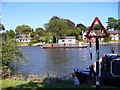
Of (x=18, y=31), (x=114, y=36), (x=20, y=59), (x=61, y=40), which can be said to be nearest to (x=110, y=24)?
(x=114, y=36)

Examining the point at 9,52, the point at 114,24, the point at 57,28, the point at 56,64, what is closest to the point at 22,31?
the point at 57,28

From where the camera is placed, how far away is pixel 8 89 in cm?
724

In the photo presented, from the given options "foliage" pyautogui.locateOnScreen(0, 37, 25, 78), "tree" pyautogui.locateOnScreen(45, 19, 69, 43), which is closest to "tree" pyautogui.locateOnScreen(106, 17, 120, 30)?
"tree" pyautogui.locateOnScreen(45, 19, 69, 43)

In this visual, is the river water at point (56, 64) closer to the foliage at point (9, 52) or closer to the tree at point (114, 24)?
the foliage at point (9, 52)

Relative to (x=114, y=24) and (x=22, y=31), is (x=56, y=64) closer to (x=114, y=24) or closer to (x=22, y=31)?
(x=114, y=24)

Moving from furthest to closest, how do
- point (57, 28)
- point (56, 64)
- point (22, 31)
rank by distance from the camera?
point (22, 31) < point (57, 28) < point (56, 64)

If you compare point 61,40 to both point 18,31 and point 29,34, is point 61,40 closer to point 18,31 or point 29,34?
point 29,34

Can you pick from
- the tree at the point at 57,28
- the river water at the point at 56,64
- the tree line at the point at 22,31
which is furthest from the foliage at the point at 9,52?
the tree at the point at 57,28

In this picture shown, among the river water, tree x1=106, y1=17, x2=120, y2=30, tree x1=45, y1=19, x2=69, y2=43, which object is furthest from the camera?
tree x1=106, y1=17, x2=120, y2=30

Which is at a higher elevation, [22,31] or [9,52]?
[22,31]

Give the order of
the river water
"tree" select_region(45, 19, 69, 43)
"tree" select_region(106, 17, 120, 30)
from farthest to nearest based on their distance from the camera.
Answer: "tree" select_region(106, 17, 120, 30), "tree" select_region(45, 19, 69, 43), the river water

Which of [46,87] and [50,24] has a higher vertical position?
[50,24]

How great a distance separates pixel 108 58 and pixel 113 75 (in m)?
0.92

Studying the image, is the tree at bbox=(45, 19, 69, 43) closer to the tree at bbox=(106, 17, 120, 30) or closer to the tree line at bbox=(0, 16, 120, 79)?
the tree line at bbox=(0, 16, 120, 79)
